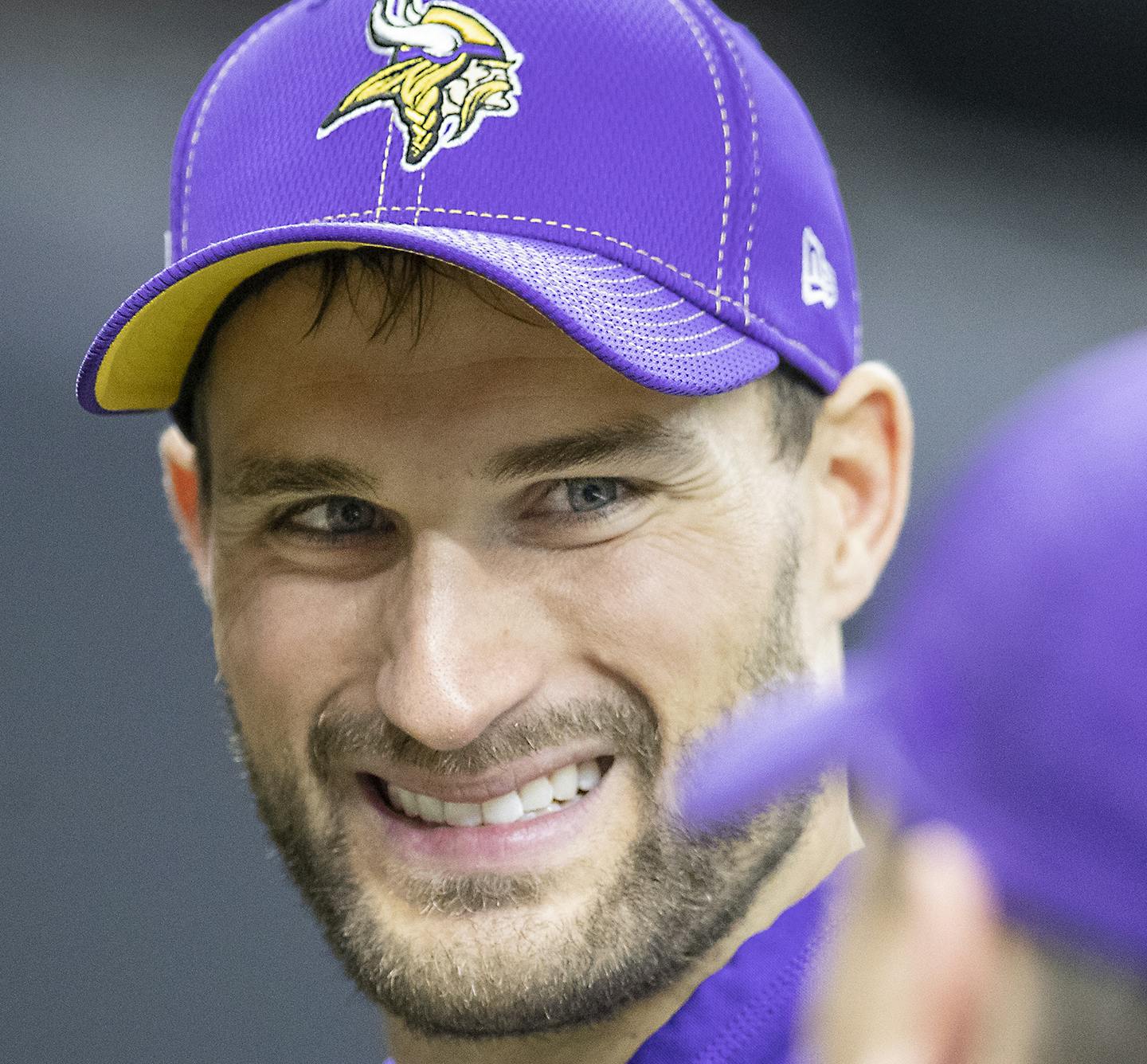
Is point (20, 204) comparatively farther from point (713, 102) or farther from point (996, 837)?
point (996, 837)

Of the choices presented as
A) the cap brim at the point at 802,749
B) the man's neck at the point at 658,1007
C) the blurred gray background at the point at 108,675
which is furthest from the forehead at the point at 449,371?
the blurred gray background at the point at 108,675

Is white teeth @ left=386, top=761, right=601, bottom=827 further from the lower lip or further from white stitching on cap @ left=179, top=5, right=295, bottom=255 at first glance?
white stitching on cap @ left=179, top=5, right=295, bottom=255

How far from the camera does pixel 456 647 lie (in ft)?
4.26

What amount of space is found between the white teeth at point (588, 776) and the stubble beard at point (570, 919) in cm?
4

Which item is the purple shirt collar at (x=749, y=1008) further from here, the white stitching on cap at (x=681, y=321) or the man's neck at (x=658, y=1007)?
the white stitching on cap at (x=681, y=321)

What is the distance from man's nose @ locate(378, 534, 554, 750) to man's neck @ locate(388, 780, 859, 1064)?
0.84 feet

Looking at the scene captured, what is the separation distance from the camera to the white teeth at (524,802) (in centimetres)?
138

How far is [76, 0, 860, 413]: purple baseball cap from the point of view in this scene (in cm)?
132

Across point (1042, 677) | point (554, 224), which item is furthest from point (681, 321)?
point (1042, 677)

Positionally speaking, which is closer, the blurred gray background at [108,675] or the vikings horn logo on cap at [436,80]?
the vikings horn logo on cap at [436,80]

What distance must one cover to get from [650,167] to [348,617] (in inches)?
17.0

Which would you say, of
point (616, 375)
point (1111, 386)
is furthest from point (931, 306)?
point (1111, 386)

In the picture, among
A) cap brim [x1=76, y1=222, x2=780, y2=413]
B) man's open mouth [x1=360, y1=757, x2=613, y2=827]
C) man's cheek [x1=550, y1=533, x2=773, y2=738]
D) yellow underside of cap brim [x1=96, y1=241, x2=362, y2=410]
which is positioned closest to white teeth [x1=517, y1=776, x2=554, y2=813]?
man's open mouth [x1=360, y1=757, x2=613, y2=827]

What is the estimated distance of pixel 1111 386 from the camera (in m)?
0.63
